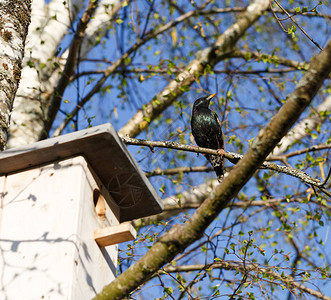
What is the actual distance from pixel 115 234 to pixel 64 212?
23cm

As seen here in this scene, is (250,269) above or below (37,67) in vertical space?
below

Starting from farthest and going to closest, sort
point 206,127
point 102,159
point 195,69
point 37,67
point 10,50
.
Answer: point 195,69 < point 206,127 < point 37,67 < point 10,50 < point 102,159

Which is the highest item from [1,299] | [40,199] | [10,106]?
[10,106]

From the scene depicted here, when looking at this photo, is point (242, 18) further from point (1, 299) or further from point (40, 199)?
point (1, 299)

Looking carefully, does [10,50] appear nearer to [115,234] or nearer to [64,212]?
[64,212]

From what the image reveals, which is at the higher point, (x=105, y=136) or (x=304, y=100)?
(x=105, y=136)

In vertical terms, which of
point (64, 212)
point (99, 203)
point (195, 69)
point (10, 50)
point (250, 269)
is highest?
point (195, 69)

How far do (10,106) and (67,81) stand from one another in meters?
1.99

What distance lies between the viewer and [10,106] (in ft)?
8.54

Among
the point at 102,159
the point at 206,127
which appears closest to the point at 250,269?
the point at 102,159

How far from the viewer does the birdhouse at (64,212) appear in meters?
2.07

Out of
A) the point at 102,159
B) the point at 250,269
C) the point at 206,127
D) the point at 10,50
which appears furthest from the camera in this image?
the point at 206,127

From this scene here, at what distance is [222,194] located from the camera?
168 centimetres

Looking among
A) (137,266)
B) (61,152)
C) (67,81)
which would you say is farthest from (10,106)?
(67,81)
